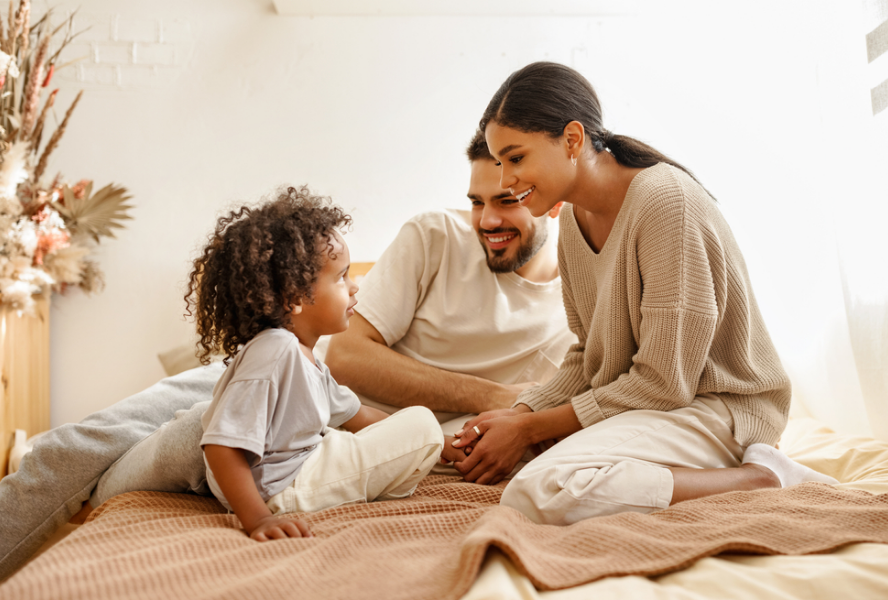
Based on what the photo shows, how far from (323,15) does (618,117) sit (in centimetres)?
143

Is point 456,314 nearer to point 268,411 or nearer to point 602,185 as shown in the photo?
point 602,185

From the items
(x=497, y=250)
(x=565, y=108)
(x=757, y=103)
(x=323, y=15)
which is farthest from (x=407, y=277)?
(x=323, y=15)

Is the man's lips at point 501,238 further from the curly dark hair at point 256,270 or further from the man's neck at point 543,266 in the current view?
the curly dark hair at point 256,270

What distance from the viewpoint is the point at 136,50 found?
2.90 meters

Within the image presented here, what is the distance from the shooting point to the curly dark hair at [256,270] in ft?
3.73

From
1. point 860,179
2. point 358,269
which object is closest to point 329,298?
point 860,179

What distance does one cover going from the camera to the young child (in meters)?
0.99

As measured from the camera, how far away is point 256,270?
114cm

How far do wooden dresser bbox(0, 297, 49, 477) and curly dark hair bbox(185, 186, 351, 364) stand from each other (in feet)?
5.16

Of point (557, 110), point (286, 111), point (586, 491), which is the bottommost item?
point (586, 491)

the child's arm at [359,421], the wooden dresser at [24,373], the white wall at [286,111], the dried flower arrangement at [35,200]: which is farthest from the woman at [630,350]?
the wooden dresser at [24,373]

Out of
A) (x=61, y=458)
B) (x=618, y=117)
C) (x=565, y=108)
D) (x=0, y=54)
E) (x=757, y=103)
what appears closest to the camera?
(x=61, y=458)

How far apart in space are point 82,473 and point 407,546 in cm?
76

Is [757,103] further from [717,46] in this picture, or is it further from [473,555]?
[473,555]
